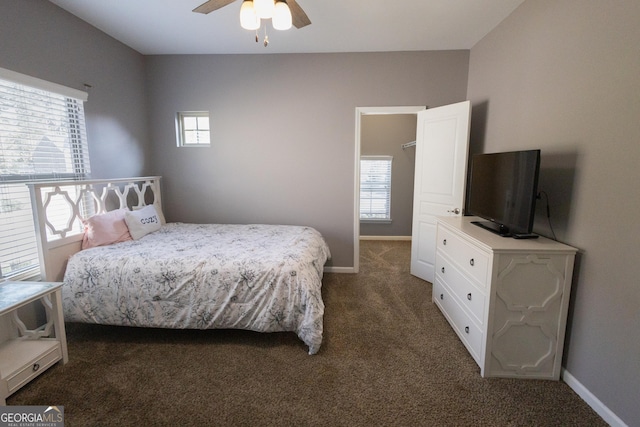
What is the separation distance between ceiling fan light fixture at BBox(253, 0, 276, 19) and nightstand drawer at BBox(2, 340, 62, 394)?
255 centimetres

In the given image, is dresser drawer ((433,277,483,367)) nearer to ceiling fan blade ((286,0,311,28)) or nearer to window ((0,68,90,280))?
ceiling fan blade ((286,0,311,28))

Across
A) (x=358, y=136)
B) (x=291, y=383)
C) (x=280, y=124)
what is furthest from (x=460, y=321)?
(x=280, y=124)

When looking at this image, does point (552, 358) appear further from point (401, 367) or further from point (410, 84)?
point (410, 84)

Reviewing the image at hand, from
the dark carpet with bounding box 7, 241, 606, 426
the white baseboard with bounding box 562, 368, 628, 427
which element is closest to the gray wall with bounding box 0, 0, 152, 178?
the dark carpet with bounding box 7, 241, 606, 426

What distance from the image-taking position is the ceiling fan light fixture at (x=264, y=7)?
169 cm

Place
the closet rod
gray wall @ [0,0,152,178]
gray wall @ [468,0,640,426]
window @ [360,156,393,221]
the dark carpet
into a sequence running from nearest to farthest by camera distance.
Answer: gray wall @ [468,0,640,426] → the dark carpet → gray wall @ [0,0,152,178] → the closet rod → window @ [360,156,393,221]

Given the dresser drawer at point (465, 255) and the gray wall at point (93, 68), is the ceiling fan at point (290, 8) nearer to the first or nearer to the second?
the gray wall at point (93, 68)

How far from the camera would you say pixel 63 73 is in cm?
261

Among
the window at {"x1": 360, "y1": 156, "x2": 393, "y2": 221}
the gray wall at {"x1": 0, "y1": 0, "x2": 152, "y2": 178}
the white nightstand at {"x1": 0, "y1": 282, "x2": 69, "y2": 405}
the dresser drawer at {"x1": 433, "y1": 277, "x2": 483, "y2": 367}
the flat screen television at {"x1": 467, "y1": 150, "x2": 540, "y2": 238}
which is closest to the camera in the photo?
the white nightstand at {"x1": 0, "y1": 282, "x2": 69, "y2": 405}

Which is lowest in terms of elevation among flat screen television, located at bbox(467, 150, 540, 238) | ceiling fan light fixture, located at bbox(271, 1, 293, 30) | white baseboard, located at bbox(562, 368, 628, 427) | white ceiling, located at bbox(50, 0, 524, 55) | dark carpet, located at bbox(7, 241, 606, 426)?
dark carpet, located at bbox(7, 241, 606, 426)

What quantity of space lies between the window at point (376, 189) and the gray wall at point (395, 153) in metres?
0.09

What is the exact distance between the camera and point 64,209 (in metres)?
2.63

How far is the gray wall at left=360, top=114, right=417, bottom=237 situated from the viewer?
5270mm

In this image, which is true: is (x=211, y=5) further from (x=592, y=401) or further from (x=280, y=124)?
(x=592, y=401)
